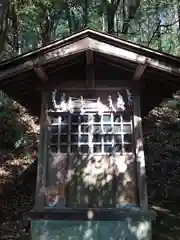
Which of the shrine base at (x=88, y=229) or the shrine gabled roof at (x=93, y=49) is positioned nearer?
the shrine base at (x=88, y=229)

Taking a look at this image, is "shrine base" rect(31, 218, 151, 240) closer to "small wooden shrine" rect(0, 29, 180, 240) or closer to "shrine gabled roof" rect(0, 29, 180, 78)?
"small wooden shrine" rect(0, 29, 180, 240)

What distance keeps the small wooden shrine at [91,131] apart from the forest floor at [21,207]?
5.70 feet

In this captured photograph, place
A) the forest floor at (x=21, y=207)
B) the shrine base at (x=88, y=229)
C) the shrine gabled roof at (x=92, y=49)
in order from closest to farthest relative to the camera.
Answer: the shrine base at (x=88, y=229) → the shrine gabled roof at (x=92, y=49) → the forest floor at (x=21, y=207)

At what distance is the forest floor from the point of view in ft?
19.0

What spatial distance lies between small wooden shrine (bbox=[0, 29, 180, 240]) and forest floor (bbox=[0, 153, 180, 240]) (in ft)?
5.70

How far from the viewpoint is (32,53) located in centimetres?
441

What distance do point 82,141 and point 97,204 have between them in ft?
3.53

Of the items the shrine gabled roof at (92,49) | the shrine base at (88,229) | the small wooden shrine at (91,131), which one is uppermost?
the shrine gabled roof at (92,49)

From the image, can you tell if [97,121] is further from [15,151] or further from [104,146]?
[15,151]

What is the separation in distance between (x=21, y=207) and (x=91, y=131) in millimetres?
3932

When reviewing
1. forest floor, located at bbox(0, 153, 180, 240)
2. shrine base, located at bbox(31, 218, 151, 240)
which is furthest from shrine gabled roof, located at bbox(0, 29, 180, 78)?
forest floor, located at bbox(0, 153, 180, 240)

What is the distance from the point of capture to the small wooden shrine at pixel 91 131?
4.19 m

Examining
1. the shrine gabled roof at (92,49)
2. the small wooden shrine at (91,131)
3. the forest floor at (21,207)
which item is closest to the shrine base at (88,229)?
the small wooden shrine at (91,131)

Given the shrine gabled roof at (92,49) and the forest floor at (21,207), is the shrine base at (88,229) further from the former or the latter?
the shrine gabled roof at (92,49)
